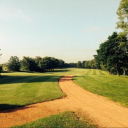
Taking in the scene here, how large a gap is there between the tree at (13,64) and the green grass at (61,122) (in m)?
80.2

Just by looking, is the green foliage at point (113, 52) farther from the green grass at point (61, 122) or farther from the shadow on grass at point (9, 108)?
the shadow on grass at point (9, 108)

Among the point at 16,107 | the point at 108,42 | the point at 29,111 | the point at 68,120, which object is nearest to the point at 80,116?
the point at 68,120

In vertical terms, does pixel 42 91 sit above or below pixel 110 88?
above

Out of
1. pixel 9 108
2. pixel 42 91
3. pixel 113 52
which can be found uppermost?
pixel 113 52

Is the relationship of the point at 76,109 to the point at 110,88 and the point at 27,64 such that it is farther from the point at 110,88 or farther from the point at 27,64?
the point at 27,64

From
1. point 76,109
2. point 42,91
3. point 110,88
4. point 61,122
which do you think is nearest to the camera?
point 61,122

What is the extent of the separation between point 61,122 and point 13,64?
269 feet

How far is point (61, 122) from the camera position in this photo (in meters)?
8.61

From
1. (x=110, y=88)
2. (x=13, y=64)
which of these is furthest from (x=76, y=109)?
(x=13, y=64)

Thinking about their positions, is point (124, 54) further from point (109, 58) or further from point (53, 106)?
point (53, 106)

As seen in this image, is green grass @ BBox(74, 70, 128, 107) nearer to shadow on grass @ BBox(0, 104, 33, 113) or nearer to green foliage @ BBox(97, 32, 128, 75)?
shadow on grass @ BBox(0, 104, 33, 113)

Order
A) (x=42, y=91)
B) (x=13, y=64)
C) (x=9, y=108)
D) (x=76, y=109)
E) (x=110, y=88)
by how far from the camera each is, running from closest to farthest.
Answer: (x=76, y=109) < (x=9, y=108) < (x=42, y=91) < (x=110, y=88) < (x=13, y=64)

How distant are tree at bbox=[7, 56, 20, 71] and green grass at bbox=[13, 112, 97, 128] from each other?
263 feet

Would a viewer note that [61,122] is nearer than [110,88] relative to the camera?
Yes
